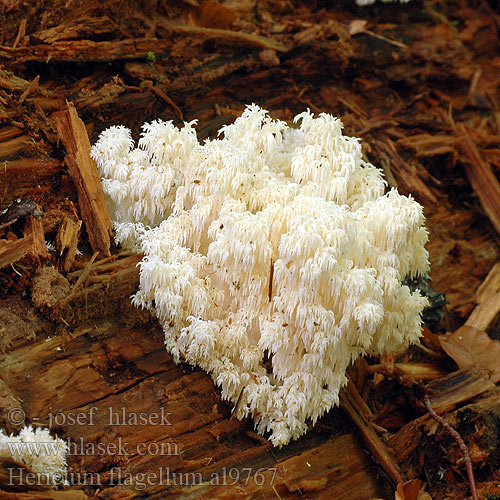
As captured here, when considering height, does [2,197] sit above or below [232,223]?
below

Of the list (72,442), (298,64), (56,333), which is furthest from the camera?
(298,64)

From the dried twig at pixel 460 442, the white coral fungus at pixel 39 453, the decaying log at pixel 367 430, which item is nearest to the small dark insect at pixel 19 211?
the white coral fungus at pixel 39 453

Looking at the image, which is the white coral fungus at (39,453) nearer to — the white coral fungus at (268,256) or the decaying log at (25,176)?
the white coral fungus at (268,256)

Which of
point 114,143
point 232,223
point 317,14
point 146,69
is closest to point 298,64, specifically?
point 317,14

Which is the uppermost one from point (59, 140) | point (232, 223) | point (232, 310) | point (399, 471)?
point (232, 223)

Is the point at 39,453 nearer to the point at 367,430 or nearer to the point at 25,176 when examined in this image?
the point at 25,176

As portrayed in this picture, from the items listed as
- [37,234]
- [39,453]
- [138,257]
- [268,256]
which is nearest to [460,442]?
[268,256]

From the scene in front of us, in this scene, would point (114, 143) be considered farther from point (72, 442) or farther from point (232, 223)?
point (72, 442)
